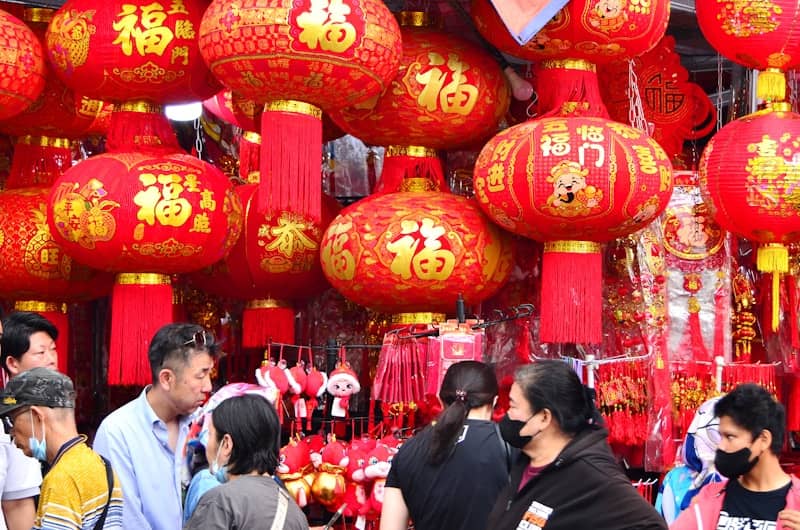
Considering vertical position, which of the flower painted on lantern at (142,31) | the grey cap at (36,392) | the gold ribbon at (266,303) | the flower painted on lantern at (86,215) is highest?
the flower painted on lantern at (142,31)

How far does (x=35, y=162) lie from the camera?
6.93m

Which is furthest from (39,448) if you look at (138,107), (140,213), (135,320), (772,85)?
(772,85)

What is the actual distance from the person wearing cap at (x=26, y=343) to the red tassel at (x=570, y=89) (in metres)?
2.37

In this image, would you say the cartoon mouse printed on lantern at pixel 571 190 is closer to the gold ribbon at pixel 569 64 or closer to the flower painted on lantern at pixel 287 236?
→ the gold ribbon at pixel 569 64

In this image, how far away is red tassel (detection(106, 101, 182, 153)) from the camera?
6434 millimetres

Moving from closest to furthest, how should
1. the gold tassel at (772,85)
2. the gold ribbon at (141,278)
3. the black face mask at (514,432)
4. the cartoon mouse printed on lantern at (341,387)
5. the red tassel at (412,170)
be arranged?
1. the black face mask at (514,432)
2. the cartoon mouse printed on lantern at (341,387)
3. the gold ribbon at (141,278)
4. the gold tassel at (772,85)
5. the red tassel at (412,170)

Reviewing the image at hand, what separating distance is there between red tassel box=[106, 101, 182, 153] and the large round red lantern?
1383 millimetres

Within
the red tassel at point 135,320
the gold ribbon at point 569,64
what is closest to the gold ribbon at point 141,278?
the red tassel at point 135,320

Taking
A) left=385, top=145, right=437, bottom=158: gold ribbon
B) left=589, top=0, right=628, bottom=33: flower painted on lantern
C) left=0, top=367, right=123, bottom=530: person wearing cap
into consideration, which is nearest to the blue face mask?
left=0, top=367, right=123, bottom=530: person wearing cap

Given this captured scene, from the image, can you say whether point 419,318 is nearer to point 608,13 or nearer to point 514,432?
point 608,13

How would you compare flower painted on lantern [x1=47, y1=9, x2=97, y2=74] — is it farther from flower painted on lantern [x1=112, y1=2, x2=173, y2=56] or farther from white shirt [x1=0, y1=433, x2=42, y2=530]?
white shirt [x1=0, y1=433, x2=42, y2=530]

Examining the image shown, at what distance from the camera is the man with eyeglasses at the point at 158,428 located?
178 inches

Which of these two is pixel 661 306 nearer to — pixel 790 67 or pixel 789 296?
pixel 789 296

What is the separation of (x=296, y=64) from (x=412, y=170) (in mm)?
1067
